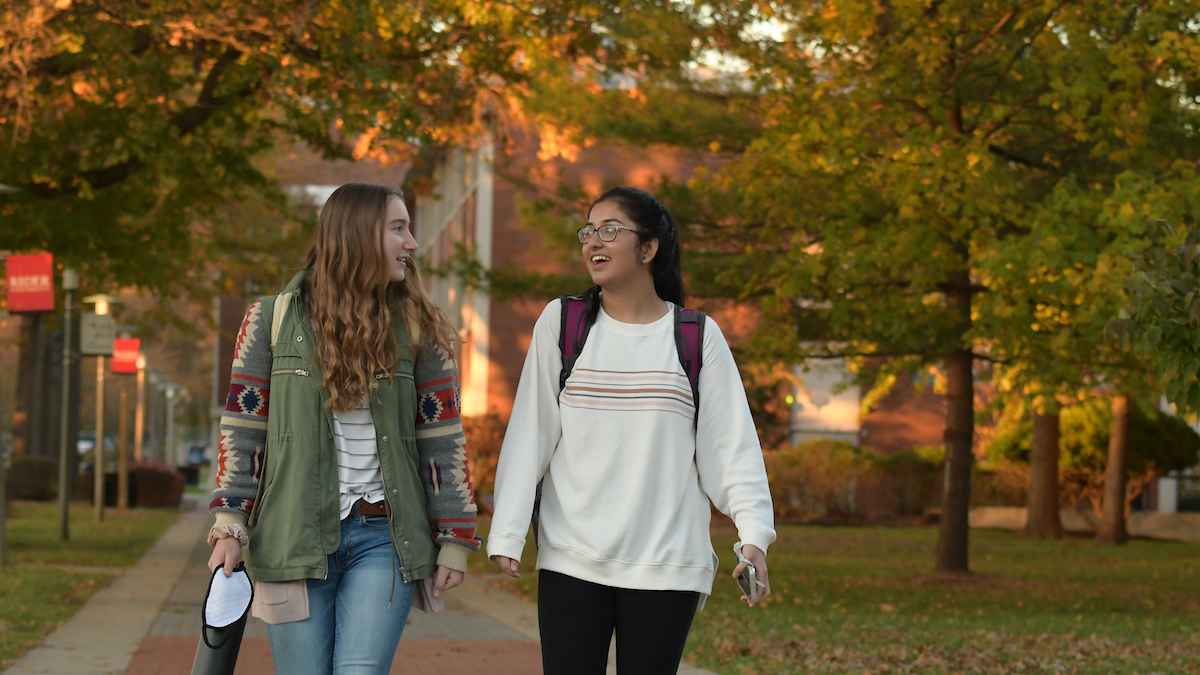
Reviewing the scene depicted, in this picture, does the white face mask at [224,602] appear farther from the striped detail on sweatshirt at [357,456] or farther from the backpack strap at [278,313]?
the backpack strap at [278,313]

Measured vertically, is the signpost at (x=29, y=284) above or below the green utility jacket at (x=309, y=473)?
above

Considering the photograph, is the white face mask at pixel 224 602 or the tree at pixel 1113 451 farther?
the tree at pixel 1113 451

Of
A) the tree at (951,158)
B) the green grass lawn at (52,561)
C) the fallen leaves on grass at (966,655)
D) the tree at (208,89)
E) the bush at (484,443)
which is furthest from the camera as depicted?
the bush at (484,443)

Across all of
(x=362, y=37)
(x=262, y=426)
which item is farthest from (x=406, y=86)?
(x=262, y=426)

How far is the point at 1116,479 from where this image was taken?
22969 millimetres

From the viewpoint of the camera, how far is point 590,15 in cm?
1244

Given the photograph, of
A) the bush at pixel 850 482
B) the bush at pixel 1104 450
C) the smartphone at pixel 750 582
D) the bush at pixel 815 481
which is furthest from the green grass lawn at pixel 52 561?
the bush at pixel 1104 450

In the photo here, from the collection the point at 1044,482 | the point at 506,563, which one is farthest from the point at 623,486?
the point at 1044,482

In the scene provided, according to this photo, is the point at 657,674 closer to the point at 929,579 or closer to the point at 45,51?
the point at 45,51

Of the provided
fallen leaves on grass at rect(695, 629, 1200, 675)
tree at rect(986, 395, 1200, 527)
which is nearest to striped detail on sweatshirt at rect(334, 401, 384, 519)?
fallen leaves on grass at rect(695, 629, 1200, 675)

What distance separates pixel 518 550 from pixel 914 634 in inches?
286

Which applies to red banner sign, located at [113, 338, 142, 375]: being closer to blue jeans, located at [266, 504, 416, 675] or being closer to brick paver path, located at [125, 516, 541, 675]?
brick paver path, located at [125, 516, 541, 675]

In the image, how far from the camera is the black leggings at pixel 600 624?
328 centimetres

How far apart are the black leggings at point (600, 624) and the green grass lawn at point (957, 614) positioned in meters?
4.90
